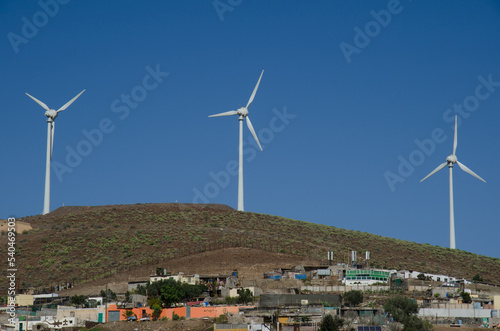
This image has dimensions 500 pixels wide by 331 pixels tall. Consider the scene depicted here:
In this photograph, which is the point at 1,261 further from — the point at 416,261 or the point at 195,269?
the point at 416,261

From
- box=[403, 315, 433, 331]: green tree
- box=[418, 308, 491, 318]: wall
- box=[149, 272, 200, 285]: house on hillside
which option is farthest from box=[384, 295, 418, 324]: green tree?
box=[149, 272, 200, 285]: house on hillside

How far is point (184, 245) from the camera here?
10769cm

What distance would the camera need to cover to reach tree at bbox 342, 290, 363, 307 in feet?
239

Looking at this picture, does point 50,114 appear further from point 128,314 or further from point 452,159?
point 128,314

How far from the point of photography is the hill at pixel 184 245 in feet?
325

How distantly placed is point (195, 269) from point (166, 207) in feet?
133

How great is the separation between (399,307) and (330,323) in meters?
9.11

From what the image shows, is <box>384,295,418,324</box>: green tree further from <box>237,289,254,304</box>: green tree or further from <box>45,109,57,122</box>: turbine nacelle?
<box>45,109,57,122</box>: turbine nacelle

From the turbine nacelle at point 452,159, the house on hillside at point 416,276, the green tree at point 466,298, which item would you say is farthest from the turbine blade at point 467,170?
the green tree at point 466,298

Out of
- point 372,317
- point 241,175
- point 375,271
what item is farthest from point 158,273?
point 241,175

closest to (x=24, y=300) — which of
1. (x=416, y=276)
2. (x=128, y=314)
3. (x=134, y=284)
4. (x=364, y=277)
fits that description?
(x=134, y=284)

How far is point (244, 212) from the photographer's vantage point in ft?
445

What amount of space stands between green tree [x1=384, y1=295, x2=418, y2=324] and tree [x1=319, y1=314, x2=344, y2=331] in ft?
19.4

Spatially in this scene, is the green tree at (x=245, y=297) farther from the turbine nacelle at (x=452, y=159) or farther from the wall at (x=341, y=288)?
the turbine nacelle at (x=452, y=159)
